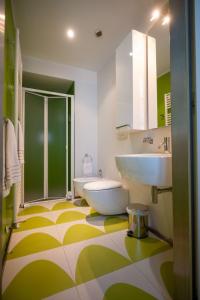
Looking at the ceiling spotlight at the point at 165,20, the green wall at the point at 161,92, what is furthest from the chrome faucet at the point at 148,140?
the ceiling spotlight at the point at 165,20

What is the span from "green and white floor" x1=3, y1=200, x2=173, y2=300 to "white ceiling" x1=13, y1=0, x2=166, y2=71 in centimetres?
226

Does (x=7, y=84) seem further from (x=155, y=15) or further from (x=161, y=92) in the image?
(x=155, y=15)

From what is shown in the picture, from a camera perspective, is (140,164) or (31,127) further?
(31,127)

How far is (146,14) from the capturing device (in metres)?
1.70

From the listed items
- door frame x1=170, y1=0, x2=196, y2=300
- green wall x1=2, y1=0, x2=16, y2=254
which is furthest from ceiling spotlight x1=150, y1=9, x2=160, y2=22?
green wall x1=2, y1=0, x2=16, y2=254

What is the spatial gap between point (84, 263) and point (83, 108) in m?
2.38

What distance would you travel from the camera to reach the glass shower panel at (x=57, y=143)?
2920mm

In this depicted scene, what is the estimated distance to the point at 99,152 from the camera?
2.91 m

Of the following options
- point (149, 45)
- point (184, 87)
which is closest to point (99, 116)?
point (149, 45)

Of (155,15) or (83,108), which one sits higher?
(155,15)

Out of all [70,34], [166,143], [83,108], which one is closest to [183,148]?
[166,143]

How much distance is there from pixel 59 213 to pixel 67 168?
917 mm

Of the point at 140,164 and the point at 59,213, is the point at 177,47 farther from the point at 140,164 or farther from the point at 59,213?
the point at 59,213

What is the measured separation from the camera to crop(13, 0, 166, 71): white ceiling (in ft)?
5.23
